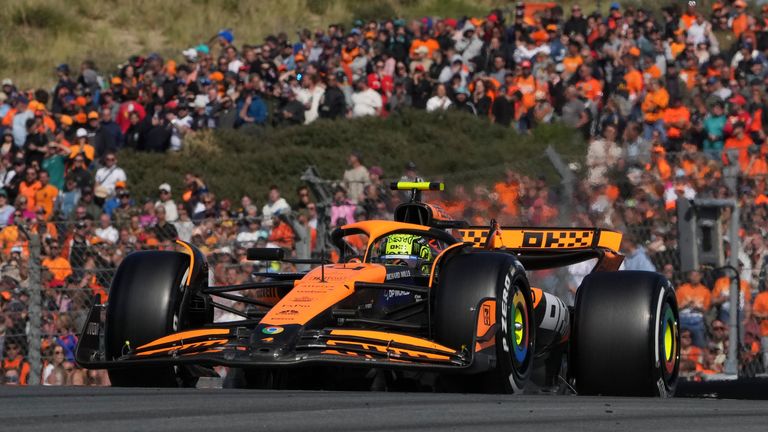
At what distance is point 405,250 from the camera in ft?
31.8

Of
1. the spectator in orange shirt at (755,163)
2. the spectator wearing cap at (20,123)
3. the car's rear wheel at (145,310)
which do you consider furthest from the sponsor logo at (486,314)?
the spectator wearing cap at (20,123)

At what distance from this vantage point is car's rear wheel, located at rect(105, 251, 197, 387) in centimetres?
878

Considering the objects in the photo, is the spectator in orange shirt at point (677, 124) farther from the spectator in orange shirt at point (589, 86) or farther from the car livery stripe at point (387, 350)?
the car livery stripe at point (387, 350)

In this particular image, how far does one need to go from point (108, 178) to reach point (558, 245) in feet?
38.1

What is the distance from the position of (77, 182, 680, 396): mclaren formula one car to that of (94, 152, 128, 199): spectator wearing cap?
11303 millimetres

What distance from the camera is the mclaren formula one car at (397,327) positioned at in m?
8.02

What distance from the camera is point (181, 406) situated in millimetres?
6344

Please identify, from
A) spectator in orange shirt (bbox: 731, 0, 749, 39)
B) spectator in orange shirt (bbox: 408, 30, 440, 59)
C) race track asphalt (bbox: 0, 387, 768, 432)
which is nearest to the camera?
race track asphalt (bbox: 0, 387, 768, 432)

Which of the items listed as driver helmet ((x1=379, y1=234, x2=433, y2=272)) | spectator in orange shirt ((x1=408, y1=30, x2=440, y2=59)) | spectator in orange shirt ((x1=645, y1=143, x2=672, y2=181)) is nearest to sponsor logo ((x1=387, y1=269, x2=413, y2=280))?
driver helmet ((x1=379, y1=234, x2=433, y2=272))

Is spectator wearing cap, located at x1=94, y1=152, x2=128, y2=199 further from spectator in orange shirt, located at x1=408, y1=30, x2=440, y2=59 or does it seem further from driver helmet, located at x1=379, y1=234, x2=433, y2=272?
driver helmet, located at x1=379, y1=234, x2=433, y2=272

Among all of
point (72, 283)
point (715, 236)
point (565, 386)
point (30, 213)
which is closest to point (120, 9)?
point (30, 213)

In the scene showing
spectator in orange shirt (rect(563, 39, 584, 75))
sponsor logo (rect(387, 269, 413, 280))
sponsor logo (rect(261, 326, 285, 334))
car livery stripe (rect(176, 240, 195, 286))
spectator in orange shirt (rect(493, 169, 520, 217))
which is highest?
spectator in orange shirt (rect(563, 39, 584, 75))

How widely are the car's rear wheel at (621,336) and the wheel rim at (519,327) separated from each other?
0.36 meters

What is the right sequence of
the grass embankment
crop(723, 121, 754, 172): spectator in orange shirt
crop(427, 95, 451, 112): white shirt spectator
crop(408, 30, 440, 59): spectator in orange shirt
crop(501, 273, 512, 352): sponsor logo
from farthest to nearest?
crop(408, 30, 440, 59): spectator in orange shirt → crop(427, 95, 451, 112): white shirt spectator → the grass embankment → crop(723, 121, 754, 172): spectator in orange shirt → crop(501, 273, 512, 352): sponsor logo
